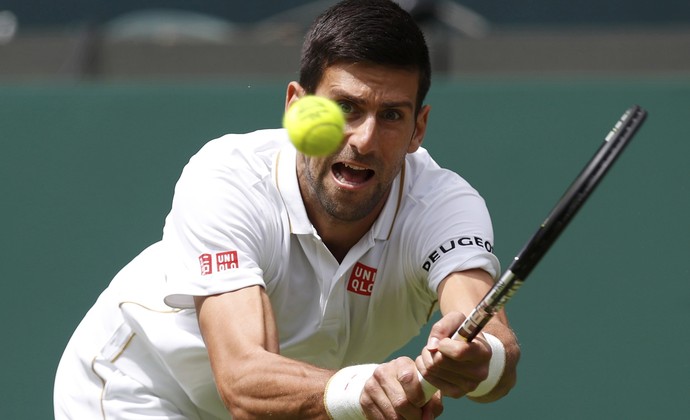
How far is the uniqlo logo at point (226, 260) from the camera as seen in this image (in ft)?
11.3

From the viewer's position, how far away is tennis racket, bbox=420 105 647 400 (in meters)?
2.89

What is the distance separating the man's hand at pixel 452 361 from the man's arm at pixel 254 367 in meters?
0.31

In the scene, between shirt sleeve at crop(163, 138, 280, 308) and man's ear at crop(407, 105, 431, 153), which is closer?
shirt sleeve at crop(163, 138, 280, 308)

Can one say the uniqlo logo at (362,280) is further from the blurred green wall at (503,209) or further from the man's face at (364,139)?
the blurred green wall at (503,209)

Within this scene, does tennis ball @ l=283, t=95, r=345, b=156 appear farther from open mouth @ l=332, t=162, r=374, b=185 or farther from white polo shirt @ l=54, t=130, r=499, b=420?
white polo shirt @ l=54, t=130, r=499, b=420

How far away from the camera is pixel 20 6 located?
936 cm


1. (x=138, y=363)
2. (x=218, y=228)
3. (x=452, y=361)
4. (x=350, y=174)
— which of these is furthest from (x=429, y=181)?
(x=138, y=363)

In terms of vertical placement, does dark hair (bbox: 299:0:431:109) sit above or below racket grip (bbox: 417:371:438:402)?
above

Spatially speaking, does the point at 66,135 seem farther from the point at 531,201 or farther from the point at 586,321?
the point at 586,321

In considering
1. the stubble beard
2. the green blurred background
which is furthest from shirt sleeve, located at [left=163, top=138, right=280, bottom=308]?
the green blurred background

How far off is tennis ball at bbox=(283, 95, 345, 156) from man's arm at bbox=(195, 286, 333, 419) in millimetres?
443

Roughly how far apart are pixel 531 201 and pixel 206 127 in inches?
60.7

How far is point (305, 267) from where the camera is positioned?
376 cm

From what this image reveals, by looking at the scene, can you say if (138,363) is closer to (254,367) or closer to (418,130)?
(254,367)
